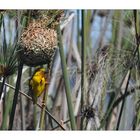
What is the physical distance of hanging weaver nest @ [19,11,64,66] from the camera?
56.5 inches

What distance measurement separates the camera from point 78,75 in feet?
6.31

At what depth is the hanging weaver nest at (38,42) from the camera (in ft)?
4.71

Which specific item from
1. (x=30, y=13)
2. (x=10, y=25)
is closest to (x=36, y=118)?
(x=10, y=25)

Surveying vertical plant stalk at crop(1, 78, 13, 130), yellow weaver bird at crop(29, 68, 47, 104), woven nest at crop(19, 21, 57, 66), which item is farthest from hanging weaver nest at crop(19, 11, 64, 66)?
vertical plant stalk at crop(1, 78, 13, 130)

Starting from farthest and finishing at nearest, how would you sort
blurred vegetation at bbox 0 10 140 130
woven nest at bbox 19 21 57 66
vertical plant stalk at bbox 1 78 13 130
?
vertical plant stalk at bbox 1 78 13 130 → blurred vegetation at bbox 0 10 140 130 → woven nest at bbox 19 21 57 66

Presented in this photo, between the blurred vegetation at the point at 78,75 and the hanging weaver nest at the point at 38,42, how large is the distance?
12 mm

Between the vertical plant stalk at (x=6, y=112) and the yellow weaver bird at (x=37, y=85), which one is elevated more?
the yellow weaver bird at (x=37, y=85)

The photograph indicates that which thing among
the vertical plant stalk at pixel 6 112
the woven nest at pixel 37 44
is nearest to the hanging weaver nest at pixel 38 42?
the woven nest at pixel 37 44

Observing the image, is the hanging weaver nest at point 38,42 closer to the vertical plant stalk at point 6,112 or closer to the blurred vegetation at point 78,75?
the blurred vegetation at point 78,75

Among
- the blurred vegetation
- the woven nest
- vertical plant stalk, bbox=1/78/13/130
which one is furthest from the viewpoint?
vertical plant stalk, bbox=1/78/13/130

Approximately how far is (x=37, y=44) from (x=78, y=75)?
503 millimetres

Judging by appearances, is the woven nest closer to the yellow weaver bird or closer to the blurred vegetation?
the blurred vegetation

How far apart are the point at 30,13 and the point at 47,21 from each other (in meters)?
0.10
